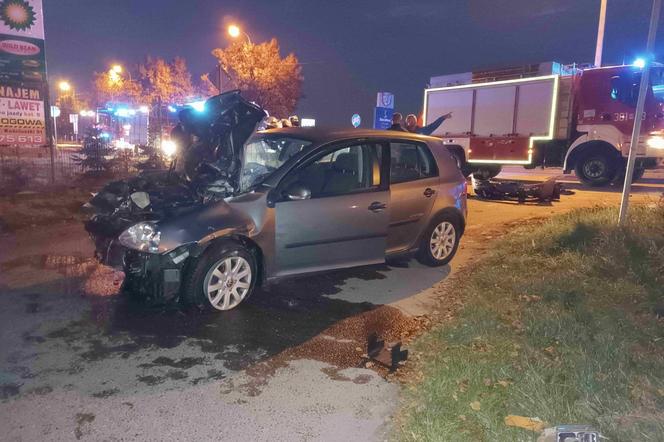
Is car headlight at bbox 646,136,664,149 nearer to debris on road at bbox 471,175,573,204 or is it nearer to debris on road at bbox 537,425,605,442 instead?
debris on road at bbox 471,175,573,204

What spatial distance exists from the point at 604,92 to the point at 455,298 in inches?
444

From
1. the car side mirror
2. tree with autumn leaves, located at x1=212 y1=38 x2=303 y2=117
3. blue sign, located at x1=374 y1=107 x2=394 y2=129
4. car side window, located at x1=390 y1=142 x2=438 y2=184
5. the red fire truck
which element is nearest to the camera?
the car side mirror

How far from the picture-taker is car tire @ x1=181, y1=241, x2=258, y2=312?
15.1ft

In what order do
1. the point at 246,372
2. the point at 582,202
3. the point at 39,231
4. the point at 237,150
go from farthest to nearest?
the point at 582,202, the point at 39,231, the point at 237,150, the point at 246,372

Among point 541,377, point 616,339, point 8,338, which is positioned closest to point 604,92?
point 616,339

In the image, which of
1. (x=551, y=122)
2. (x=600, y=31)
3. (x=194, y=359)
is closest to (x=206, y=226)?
(x=194, y=359)

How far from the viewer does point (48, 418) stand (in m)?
3.05

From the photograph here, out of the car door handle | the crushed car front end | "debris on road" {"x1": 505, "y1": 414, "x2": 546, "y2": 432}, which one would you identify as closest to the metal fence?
the crushed car front end

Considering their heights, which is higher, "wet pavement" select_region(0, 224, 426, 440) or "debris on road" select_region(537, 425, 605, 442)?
"debris on road" select_region(537, 425, 605, 442)

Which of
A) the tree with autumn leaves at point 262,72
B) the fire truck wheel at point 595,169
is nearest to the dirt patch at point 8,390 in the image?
the fire truck wheel at point 595,169

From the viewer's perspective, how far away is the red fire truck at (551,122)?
1364 centimetres

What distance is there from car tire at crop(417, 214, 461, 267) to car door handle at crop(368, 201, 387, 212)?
95 centimetres

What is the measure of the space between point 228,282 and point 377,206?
1797 millimetres

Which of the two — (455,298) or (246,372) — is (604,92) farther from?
(246,372)
